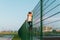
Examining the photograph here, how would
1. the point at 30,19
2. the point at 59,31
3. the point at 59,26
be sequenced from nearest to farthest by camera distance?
the point at 59,26, the point at 59,31, the point at 30,19

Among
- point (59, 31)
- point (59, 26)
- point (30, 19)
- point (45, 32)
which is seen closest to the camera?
point (59, 26)

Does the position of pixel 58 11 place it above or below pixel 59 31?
above

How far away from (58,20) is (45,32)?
1.26m

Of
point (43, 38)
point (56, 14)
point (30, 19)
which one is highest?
point (30, 19)

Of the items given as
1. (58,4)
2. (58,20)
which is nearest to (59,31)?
(58,20)

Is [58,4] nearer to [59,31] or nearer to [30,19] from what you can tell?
[59,31]

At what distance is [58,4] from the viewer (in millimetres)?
3021

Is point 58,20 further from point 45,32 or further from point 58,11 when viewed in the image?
point 45,32

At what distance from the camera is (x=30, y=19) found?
849 centimetres

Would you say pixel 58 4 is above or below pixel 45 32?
above

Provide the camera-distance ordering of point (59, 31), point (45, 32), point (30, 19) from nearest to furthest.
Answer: point (59, 31), point (45, 32), point (30, 19)

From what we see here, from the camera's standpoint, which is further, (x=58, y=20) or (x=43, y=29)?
(x=43, y=29)

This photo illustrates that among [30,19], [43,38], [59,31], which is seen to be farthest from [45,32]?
[30,19]

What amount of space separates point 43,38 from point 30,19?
13.4 ft
